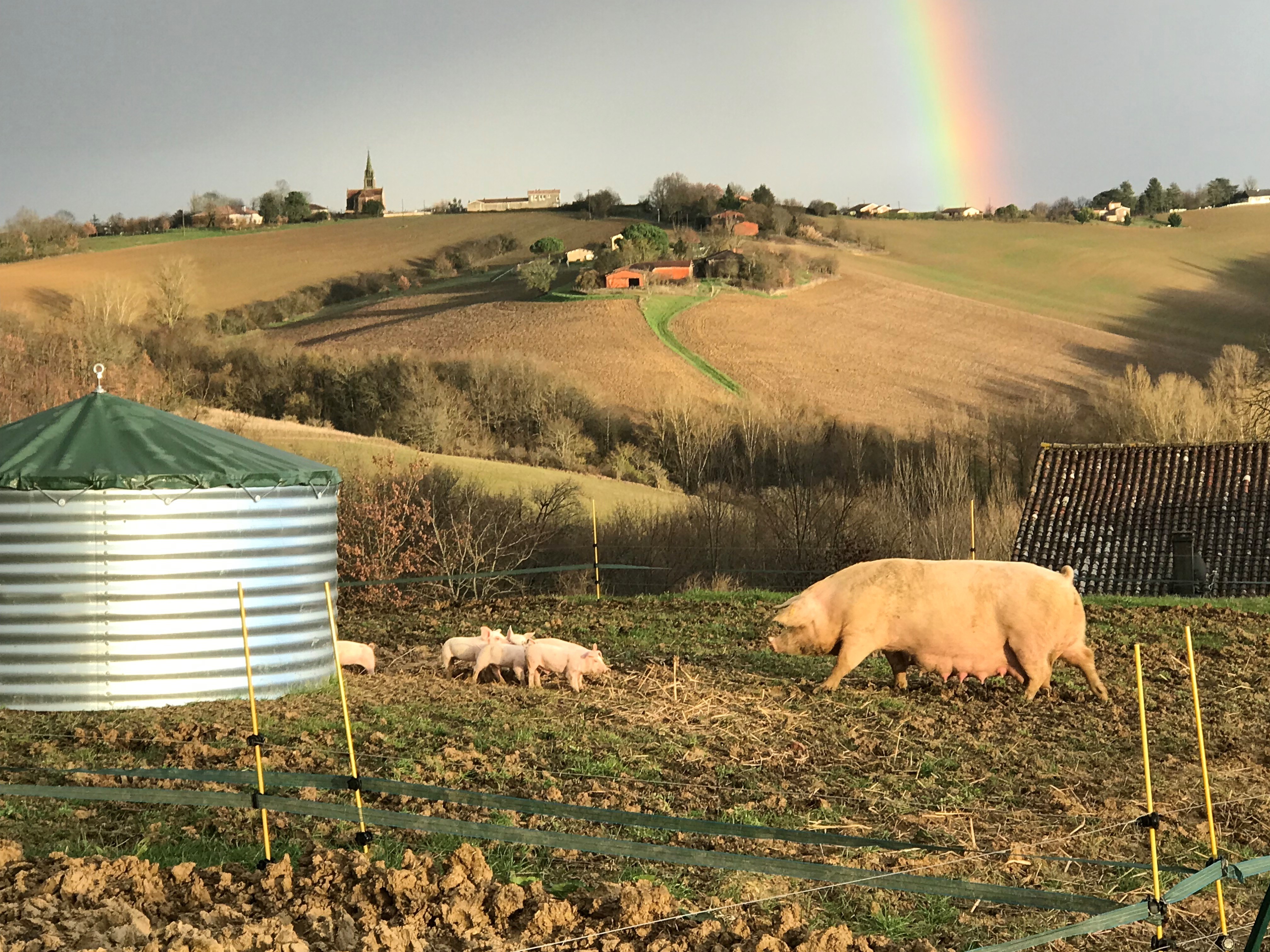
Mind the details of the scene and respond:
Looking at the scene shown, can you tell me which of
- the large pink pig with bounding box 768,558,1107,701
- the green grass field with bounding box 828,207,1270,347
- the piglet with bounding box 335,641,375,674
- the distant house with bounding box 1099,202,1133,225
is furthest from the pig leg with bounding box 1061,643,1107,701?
the distant house with bounding box 1099,202,1133,225

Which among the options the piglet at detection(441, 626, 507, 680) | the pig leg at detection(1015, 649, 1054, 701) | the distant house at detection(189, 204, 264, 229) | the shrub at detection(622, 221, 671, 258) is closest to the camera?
the pig leg at detection(1015, 649, 1054, 701)

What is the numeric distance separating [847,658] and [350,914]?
7.35 metres

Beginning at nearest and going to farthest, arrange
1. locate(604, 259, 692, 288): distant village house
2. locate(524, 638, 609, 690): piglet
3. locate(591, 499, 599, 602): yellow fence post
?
locate(524, 638, 609, 690): piglet
locate(591, 499, 599, 602): yellow fence post
locate(604, 259, 692, 288): distant village house

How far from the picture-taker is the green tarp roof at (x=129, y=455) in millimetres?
11797

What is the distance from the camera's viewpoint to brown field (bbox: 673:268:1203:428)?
63719 millimetres

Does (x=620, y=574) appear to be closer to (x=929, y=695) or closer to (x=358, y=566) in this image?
(x=358, y=566)

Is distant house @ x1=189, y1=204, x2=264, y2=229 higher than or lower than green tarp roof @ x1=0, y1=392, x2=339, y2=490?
higher

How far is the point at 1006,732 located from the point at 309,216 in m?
113

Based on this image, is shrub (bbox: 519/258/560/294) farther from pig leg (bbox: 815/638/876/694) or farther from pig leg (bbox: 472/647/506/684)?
pig leg (bbox: 815/638/876/694)

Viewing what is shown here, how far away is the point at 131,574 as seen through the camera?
11773 mm

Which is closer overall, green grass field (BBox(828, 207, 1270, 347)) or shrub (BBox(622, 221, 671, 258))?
green grass field (BBox(828, 207, 1270, 347))

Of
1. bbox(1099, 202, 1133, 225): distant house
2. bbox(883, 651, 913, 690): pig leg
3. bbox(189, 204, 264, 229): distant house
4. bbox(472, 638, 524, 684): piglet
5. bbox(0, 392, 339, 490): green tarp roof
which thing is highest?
A: bbox(189, 204, 264, 229): distant house

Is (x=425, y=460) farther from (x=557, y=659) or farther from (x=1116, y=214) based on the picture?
(x=1116, y=214)

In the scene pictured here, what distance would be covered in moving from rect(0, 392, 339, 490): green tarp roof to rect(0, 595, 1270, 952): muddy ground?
2.00 metres
